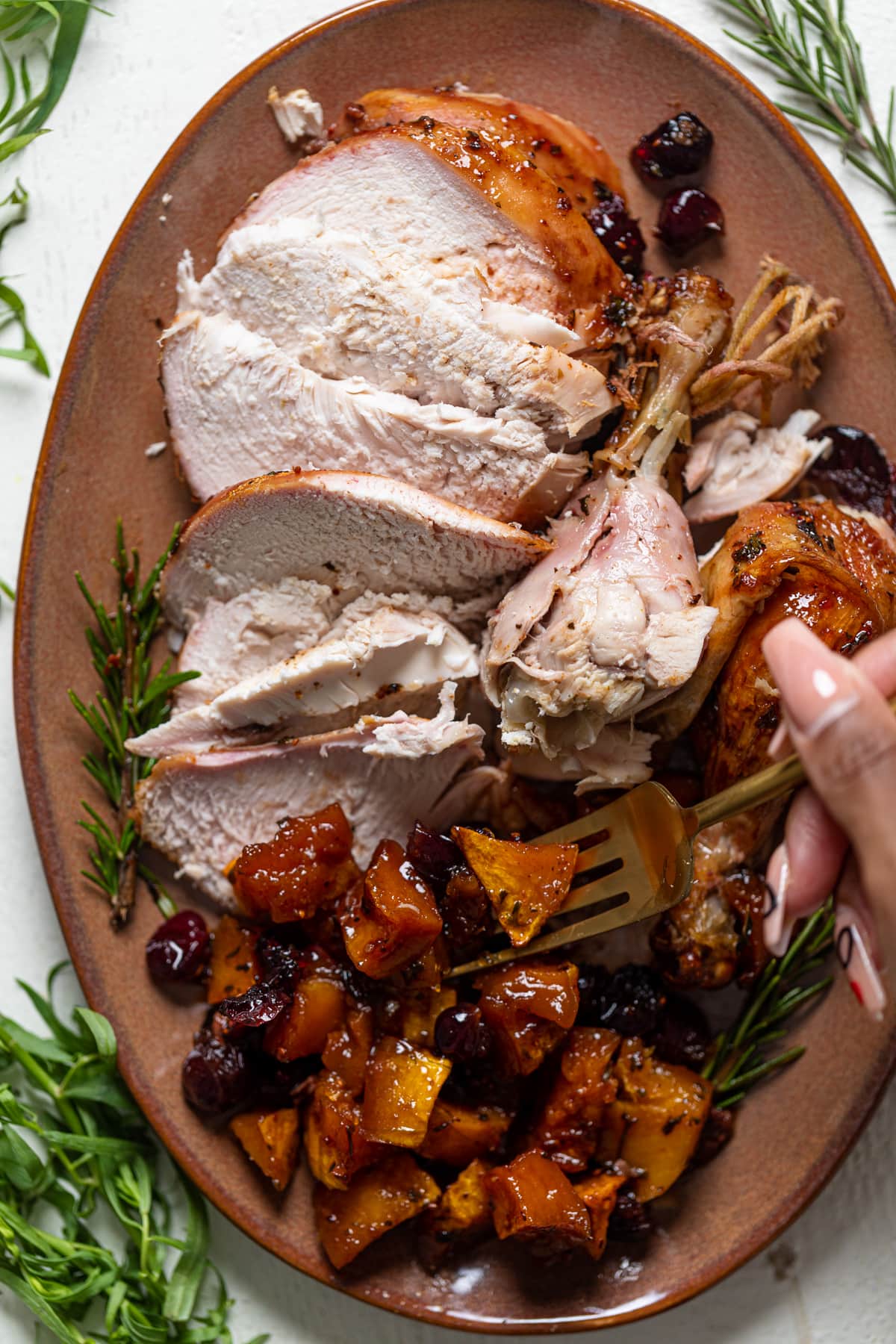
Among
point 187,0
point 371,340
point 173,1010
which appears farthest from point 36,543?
point 187,0

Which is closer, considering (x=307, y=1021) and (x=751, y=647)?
(x=751, y=647)

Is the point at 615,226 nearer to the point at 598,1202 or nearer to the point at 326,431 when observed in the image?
the point at 326,431

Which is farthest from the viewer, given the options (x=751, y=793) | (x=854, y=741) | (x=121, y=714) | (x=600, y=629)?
(x=121, y=714)

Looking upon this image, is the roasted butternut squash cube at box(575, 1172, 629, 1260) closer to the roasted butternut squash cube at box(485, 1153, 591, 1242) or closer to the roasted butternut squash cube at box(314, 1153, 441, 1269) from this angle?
the roasted butternut squash cube at box(485, 1153, 591, 1242)

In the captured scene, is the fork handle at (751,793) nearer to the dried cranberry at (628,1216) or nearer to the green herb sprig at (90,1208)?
the dried cranberry at (628,1216)

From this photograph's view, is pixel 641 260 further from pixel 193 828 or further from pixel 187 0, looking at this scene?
pixel 193 828

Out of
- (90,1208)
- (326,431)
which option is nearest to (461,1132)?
(90,1208)

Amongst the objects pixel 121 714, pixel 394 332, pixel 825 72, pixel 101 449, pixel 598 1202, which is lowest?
pixel 598 1202
